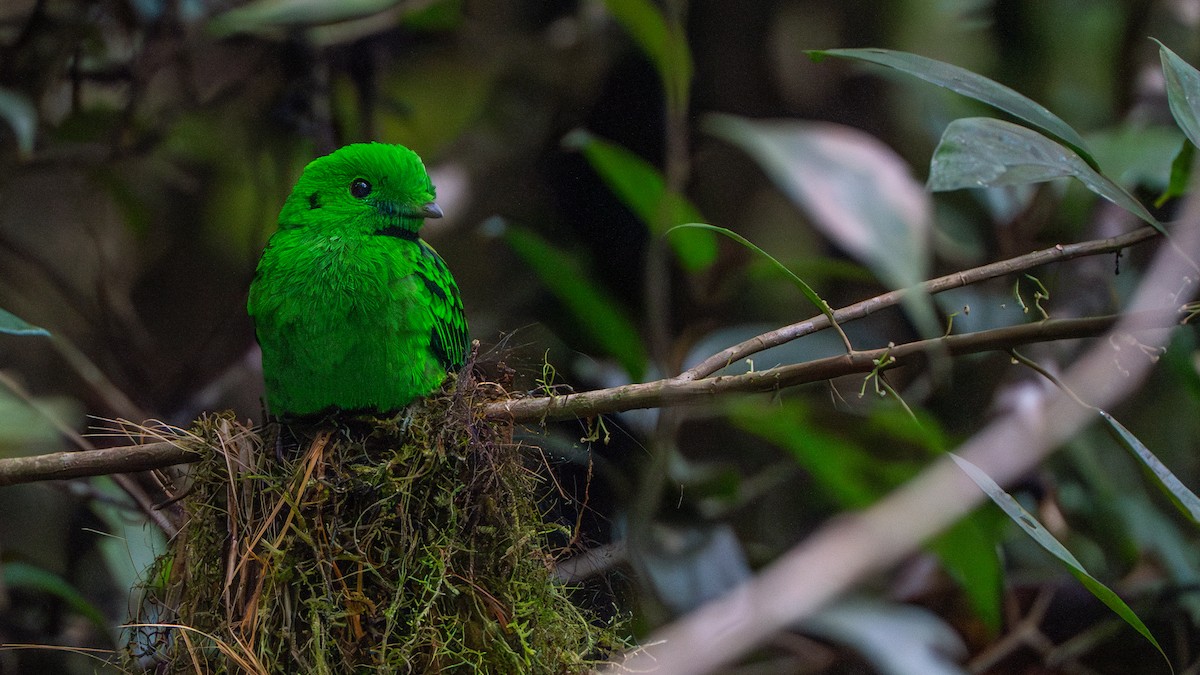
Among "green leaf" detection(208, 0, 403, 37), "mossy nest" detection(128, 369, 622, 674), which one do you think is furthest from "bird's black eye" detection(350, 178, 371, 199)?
"green leaf" detection(208, 0, 403, 37)

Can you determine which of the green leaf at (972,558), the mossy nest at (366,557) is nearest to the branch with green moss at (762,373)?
the mossy nest at (366,557)

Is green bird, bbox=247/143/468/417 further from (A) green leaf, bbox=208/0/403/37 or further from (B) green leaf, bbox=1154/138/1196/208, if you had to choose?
(B) green leaf, bbox=1154/138/1196/208

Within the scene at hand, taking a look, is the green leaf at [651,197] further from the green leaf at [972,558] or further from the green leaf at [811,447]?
the green leaf at [972,558]

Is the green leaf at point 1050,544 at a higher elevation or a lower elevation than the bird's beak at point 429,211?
lower

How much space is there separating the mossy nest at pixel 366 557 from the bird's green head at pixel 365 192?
0.40 meters

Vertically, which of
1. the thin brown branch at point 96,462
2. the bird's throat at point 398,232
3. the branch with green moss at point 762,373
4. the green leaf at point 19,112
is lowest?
the thin brown branch at point 96,462

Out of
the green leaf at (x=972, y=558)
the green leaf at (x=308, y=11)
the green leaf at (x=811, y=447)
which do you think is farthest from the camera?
the green leaf at (x=308, y=11)

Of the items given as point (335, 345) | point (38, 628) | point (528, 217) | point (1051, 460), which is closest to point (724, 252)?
point (528, 217)

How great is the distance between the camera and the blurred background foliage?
279 centimetres

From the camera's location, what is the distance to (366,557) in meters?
1.57

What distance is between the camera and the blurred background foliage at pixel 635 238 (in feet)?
9.14

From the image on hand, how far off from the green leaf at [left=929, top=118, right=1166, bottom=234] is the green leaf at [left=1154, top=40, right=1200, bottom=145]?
0.14 meters

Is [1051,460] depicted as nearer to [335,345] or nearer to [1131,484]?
[1131,484]

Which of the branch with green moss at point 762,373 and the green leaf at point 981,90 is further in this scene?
the green leaf at point 981,90
